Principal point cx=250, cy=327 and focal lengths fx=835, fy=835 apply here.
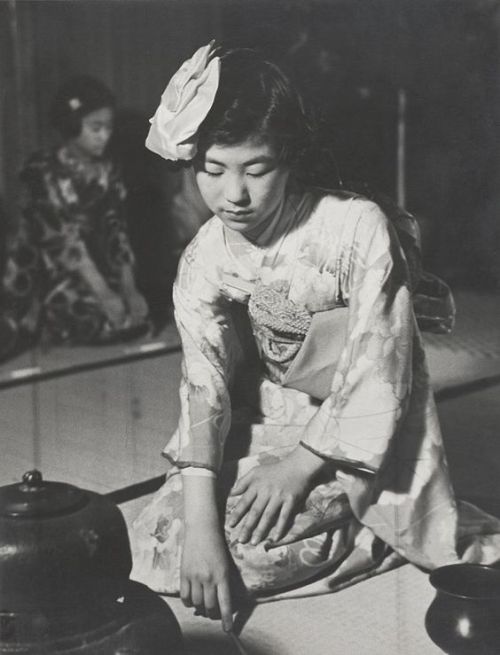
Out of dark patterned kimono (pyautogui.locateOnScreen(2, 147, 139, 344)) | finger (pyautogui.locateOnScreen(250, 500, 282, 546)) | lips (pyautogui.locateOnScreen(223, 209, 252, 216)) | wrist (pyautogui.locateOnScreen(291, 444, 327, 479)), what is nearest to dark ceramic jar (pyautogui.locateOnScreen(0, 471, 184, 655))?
finger (pyautogui.locateOnScreen(250, 500, 282, 546))

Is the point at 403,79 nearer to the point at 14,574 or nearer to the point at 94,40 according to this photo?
the point at 94,40

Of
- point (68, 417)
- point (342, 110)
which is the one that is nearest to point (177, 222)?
point (342, 110)

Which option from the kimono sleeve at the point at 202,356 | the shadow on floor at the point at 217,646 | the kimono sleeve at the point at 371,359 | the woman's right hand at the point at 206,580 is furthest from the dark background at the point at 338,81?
the shadow on floor at the point at 217,646

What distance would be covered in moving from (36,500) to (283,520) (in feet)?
1.55

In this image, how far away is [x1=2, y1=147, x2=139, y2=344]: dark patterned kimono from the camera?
3350mm

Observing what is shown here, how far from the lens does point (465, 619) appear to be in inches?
48.1

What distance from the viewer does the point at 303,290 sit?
4.94 ft

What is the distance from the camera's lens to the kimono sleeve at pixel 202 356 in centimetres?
154

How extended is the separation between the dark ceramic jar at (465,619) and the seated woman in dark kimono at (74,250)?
7.66 feet

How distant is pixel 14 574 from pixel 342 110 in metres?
2.69

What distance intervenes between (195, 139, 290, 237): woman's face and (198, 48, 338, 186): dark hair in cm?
2

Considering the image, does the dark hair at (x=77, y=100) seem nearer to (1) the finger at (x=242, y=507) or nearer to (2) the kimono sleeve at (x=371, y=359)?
(2) the kimono sleeve at (x=371, y=359)

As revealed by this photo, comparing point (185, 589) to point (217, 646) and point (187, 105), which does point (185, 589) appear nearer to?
point (217, 646)

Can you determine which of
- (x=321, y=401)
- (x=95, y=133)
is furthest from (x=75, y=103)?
(x=321, y=401)
